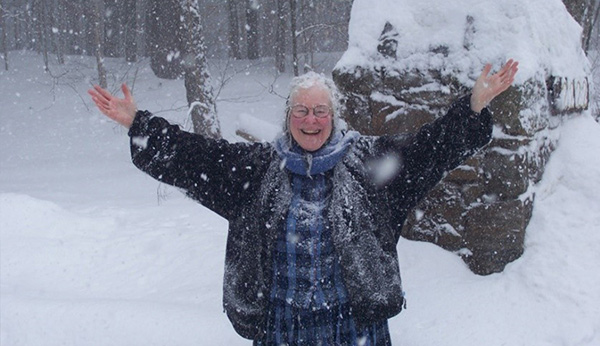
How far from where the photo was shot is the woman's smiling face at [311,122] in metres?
2.23

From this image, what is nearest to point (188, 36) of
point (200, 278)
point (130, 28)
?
point (200, 278)

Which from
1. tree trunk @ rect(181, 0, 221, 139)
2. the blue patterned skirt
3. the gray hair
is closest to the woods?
tree trunk @ rect(181, 0, 221, 139)

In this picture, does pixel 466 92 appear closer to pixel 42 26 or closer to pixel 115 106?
pixel 115 106

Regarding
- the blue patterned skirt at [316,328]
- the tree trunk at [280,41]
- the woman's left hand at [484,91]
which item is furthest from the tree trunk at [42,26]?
the woman's left hand at [484,91]

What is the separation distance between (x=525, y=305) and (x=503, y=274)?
0.28m

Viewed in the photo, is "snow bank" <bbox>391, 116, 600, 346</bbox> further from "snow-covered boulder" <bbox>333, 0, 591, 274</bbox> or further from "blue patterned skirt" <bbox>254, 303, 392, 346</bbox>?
"blue patterned skirt" <bbox>254, 303, 392, 346</bbox>

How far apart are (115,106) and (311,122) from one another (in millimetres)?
859

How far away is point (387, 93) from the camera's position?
3.95 metres

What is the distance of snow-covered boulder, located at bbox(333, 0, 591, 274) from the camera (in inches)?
141

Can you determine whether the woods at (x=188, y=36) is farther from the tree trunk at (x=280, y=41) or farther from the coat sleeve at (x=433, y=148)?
the coat sleeve at (x=433, y=148)

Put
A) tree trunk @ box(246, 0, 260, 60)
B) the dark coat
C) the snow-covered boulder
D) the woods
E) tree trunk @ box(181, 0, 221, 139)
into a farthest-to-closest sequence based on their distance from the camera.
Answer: tree trunk @ box(246, 0, 260, 60) → the woods → tree trunk @ box(181, 0, 221, 139) → the snow-covered boulder → the dark coat

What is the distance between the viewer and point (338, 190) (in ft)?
7.24

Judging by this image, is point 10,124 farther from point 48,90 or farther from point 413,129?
point 413,129

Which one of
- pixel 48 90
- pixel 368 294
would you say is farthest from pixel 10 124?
pixel 368 294
